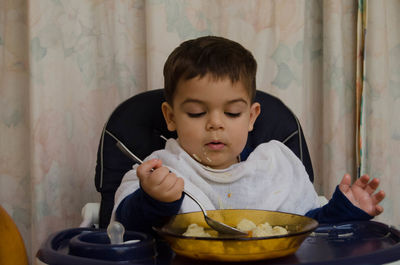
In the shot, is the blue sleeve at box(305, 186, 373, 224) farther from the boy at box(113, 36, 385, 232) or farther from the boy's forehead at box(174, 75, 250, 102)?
the boy's forehead at box(174, 75, 250, 102)

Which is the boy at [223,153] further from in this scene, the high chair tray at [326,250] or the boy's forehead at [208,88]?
the high chair tray at [326,250]

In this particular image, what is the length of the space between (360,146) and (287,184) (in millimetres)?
540

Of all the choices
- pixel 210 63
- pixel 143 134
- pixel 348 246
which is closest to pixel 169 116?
pixel 143 134

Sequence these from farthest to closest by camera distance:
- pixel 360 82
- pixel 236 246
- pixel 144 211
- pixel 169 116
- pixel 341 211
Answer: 1. pixel 360 82
2. pixel 169 116
3. pixel 341 211
4. pixel 144 211
5. pixel 236 246

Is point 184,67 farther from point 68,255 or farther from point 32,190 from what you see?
point 32,190

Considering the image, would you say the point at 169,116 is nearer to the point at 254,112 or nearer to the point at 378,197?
the point at 254,112

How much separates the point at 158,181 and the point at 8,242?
69 cm

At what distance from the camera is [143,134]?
1.54 m

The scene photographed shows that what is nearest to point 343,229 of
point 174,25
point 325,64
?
point 325,64

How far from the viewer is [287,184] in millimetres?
1437

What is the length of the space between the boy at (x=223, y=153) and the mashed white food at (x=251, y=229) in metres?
0.26

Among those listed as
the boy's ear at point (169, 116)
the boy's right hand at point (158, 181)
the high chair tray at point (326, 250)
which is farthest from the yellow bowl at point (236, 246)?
the boy's ear at point (169, 116)

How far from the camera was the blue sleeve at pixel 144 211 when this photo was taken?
43.5 inches

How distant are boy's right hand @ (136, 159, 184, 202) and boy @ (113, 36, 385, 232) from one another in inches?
7.8
